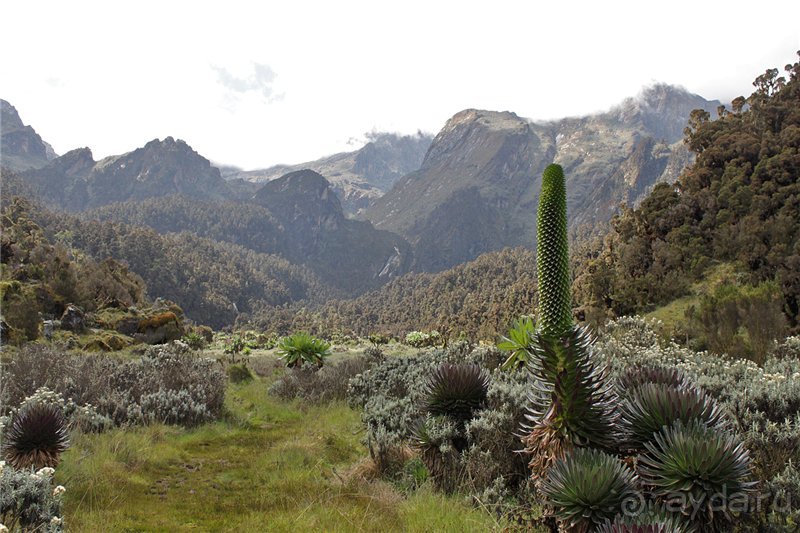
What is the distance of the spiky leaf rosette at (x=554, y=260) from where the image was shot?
10.7ft

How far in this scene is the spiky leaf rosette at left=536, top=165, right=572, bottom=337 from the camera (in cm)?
326

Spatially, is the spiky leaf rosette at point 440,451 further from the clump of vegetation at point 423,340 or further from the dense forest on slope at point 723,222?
the clump of vegetation at point 423,340

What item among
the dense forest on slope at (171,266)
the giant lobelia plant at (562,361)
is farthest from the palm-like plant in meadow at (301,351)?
the dense forest on slope at (171,266)

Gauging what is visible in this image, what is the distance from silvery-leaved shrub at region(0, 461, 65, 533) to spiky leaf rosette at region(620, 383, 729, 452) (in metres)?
4.24

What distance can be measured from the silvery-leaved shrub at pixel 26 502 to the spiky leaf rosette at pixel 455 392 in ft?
12.6

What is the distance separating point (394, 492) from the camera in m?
5.22

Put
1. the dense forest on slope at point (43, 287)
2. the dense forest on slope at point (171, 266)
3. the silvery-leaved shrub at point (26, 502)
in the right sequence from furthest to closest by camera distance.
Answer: the dense forest on slope at point (171, 266)
the dense forest on slope at point (43, 287)
the silvery-leaved shrub at point (26, 502)

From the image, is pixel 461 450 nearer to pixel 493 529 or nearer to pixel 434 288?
pixel 493 529

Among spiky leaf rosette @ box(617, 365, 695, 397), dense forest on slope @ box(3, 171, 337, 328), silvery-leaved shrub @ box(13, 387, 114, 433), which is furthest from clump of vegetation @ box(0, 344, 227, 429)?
dense forest on slope @ box(3, 171, 337, 328)

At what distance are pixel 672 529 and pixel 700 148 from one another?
35.2 metres

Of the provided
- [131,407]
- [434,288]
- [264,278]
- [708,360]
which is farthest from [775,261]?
[264,278]

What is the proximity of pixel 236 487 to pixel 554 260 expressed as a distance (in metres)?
4.83

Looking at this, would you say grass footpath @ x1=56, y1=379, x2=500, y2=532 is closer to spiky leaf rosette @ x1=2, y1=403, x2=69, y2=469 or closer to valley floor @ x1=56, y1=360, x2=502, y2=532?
valley floor @ x1=56, y1=360, x2=502, y2=532

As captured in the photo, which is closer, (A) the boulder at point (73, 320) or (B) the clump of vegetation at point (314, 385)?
(B) the clump of vegetation at point (314, 385)
